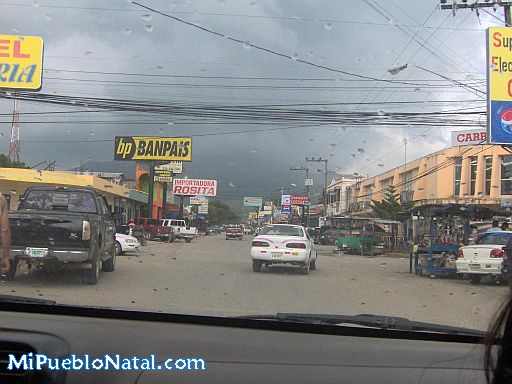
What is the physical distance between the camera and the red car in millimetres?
34719

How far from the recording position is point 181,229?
73.3ft

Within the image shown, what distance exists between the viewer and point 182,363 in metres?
3.10

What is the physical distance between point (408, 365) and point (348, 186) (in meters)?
23.6

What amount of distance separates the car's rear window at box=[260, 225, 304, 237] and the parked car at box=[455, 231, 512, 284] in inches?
162

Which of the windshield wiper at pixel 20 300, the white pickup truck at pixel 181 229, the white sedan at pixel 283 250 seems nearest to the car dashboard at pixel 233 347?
the windshield wiper at pixel 20 300

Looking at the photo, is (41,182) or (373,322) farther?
(41,182)

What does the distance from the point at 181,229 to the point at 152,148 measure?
14.8 metres

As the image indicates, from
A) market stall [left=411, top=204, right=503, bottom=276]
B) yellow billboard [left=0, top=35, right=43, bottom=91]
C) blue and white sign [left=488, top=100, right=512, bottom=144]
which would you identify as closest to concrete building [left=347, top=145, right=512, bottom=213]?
blue and white sign [left=488, top=100, right=512, bottom=144]

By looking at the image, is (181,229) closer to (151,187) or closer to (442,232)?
(442,232)

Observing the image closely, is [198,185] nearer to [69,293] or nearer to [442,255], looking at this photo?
[69,293]

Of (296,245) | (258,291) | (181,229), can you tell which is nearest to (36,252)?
(258,291)

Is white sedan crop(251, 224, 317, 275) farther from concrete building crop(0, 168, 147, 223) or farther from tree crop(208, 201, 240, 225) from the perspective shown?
concrete building crop(0, 168, 147, 223)

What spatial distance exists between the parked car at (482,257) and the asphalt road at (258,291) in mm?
301

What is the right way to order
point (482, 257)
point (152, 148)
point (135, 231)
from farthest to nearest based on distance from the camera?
point (135, 231) → point (482, 257) → point (152, 148)
